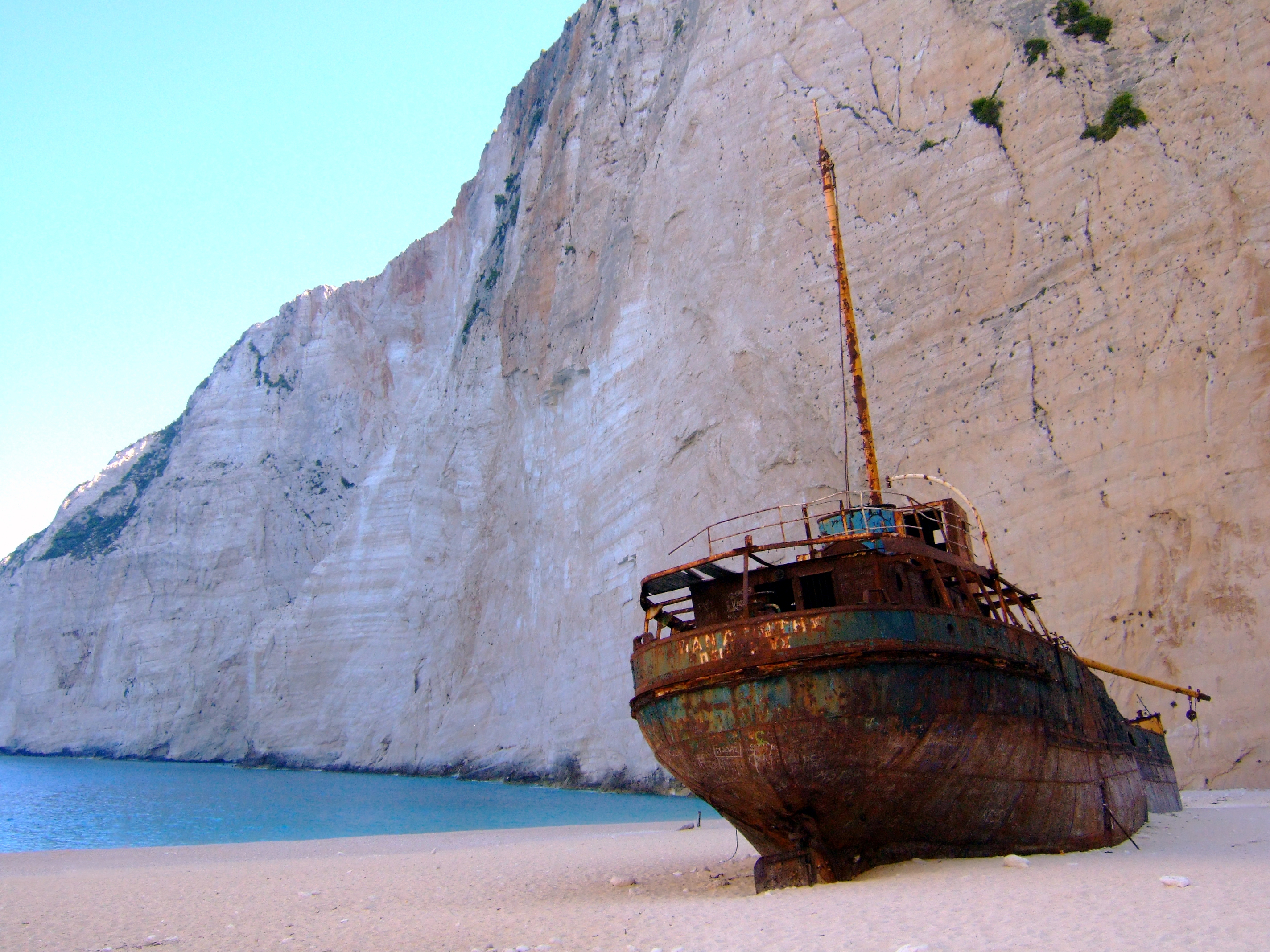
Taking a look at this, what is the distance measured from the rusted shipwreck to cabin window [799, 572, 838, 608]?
0.07 ft

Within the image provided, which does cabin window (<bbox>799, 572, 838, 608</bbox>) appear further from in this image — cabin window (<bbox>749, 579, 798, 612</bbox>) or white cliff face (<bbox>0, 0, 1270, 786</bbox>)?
white cliff face (<bbox>0, 0, 1270, 786</bbox>)

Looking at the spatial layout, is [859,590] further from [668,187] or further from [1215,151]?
[668,187]

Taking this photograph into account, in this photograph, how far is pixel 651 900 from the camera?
927 centimetres

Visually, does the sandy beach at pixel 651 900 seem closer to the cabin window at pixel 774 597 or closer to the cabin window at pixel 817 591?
the cabin window at pixel 817 591

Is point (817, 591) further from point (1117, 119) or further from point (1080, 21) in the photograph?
point (1080, 21)

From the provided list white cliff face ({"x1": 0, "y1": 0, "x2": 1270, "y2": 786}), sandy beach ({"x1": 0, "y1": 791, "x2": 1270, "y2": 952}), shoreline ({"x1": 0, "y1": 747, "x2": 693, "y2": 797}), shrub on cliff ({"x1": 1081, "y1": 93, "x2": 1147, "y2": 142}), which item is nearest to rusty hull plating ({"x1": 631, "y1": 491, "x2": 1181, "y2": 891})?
sandy beach ({"x1": 0, "y1": 791, "x2": 1270, "y2": 952})

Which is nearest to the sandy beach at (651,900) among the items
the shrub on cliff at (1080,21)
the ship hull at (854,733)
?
the ship hull at (854,733)

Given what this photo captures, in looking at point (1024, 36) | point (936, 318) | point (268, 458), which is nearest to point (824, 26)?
point (1024, 36)

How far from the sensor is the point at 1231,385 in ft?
61.8

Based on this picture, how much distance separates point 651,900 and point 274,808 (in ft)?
71.4

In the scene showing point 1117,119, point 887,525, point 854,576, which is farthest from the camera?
point 1117,119

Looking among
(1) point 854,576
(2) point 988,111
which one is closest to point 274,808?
(1) point 854,576

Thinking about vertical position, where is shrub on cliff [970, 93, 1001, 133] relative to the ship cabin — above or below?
above

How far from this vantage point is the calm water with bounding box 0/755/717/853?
2138 centimetres
